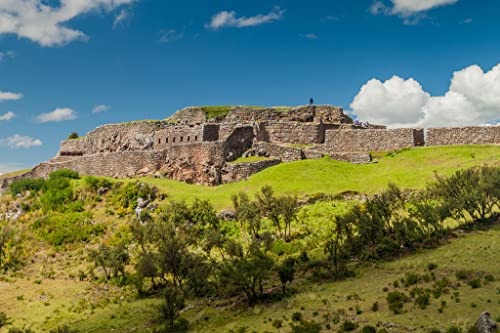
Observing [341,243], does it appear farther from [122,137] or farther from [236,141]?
[122,137]

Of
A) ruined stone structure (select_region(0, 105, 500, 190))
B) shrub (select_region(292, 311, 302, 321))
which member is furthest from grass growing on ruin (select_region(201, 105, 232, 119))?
shrub (select_region(292, 311, 302, 321))

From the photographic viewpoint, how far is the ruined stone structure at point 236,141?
38969 millimetres

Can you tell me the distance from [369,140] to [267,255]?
18.9 metres

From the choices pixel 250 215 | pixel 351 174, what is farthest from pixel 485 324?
pixel 351 174

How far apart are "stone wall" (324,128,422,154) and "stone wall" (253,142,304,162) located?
123 inches

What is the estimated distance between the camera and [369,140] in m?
40.3

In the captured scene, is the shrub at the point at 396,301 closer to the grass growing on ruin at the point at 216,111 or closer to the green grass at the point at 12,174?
the grass growing on ruin at the point at 216,111

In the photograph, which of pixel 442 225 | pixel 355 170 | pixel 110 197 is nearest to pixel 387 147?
pixel 355 170

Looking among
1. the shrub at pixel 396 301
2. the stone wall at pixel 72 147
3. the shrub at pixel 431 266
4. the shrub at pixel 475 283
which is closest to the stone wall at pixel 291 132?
the shrub at pixel 431 266

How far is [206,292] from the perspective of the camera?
81.7ft

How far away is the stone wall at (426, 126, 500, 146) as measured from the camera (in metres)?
35.8

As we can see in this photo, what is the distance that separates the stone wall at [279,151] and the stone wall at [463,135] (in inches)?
445

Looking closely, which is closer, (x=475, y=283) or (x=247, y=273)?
(x=475, y=283)

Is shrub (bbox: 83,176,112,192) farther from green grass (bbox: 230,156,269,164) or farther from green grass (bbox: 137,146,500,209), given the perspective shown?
green grass (bbox: 230,156,269,164)
